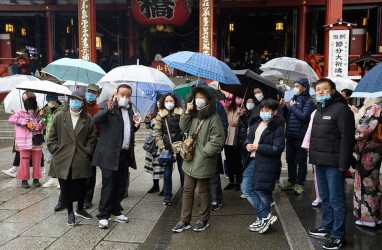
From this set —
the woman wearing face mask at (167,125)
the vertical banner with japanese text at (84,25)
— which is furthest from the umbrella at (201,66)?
the vertical banner with japanese text at (84,25)

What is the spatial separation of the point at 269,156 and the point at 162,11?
1485 centimetres

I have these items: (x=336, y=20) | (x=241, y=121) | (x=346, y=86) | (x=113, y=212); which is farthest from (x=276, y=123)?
(x=336, y=20)

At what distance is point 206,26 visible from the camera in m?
15.5

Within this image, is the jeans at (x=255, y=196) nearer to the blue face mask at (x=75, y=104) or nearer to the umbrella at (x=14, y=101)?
the blue face mask at (x=75, y=104)

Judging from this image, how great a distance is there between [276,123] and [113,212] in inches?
96.9

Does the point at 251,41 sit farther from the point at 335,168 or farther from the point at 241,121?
the point at 335,168

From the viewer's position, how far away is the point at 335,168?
167 inches

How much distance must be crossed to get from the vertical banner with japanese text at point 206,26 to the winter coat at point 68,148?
1089 centimetres

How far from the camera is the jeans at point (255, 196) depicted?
477cm

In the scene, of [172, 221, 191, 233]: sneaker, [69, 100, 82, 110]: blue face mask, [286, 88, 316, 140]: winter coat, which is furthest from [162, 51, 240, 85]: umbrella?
[172, 221, 191, 233]: sneaker

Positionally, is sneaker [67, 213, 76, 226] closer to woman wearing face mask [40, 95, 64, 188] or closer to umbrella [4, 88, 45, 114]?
woman wearing face mask [40, 95, 64, 188]

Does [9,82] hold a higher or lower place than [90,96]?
higher

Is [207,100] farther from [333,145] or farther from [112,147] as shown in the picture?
[333,145]

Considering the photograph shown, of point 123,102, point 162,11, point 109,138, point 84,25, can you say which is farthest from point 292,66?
point 162,11
